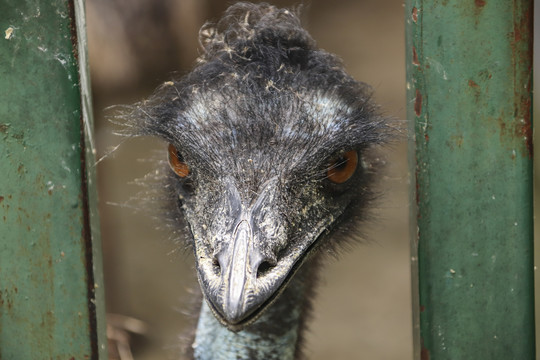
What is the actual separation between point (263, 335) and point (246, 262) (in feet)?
2.94

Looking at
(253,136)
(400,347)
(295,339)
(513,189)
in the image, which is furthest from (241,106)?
(400,347)

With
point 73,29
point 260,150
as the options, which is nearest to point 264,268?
point 260,150

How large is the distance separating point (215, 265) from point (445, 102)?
0.71 m

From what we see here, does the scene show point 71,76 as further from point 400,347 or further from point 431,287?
point 400,347

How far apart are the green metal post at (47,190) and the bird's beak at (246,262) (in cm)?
33

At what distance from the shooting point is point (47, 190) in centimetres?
183

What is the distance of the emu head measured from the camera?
1713 mm

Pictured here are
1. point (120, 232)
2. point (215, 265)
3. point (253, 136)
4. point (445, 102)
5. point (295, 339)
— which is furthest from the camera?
point (120, 232)

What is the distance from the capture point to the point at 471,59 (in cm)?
182

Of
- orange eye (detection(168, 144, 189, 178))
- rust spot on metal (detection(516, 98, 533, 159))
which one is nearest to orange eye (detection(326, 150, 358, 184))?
orange eye (detection(168, 144, 189, 178))

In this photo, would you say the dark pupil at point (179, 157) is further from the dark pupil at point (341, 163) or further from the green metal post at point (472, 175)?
the green metal post at point (472, 175)

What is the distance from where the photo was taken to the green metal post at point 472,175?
1811 mm

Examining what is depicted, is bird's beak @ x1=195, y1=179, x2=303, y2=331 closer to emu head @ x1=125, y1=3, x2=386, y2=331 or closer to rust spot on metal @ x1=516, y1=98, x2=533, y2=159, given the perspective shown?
emu head @ x1=125, y1=3, x2=386, y2=331

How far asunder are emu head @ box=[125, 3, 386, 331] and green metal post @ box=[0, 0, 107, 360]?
12.8 inches
